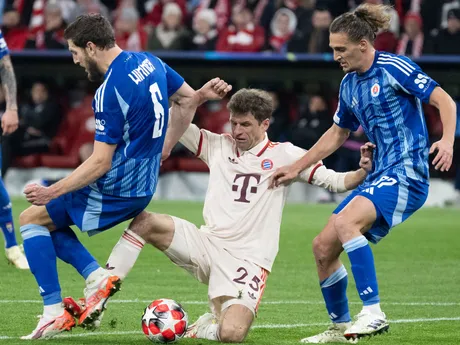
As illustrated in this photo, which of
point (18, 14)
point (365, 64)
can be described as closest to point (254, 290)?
point (365, 64)

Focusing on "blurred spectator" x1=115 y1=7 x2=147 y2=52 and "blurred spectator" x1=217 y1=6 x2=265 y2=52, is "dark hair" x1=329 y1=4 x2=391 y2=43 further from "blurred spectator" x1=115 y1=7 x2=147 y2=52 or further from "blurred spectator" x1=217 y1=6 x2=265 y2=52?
"blurred spectator" x1=115 y1=7 x2=147 y2=52

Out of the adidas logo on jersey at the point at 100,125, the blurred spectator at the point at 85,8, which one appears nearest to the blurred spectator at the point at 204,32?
the blurred spectator at the point at 85,8

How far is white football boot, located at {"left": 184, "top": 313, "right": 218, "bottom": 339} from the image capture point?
7137mm

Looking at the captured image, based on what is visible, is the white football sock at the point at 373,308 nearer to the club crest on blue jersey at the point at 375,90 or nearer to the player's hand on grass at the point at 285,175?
the player's hand on grass at the point at 285,175

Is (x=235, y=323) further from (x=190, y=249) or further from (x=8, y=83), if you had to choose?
(x=8, y=83)

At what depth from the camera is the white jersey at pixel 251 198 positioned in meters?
7.32

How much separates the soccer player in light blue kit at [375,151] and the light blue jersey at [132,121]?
93cm

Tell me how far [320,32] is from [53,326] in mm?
14129

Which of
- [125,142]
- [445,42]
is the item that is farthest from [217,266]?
[445,42]

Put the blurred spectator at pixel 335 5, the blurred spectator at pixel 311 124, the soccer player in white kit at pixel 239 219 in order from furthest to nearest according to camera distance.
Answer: the blurred spectator at pixel 335 5 → the blurred spectator at pixel 311 124 → the soccer player in white kit at pixel 239 219

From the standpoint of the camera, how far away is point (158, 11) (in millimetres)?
22594

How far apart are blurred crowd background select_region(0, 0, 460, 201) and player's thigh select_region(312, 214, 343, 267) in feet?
41.5

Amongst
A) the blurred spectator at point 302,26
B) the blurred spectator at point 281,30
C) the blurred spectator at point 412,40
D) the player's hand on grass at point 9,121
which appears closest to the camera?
the player's hand on grass at point 9,121

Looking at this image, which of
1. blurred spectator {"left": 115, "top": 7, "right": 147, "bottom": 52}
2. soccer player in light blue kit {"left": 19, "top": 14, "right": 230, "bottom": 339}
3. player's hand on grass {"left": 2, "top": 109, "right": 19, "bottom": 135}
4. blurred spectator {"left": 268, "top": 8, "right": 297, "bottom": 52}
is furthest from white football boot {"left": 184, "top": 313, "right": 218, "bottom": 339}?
blurred spectator {"left": 115, "top": 7, "right": 147, "bottom": 52}
